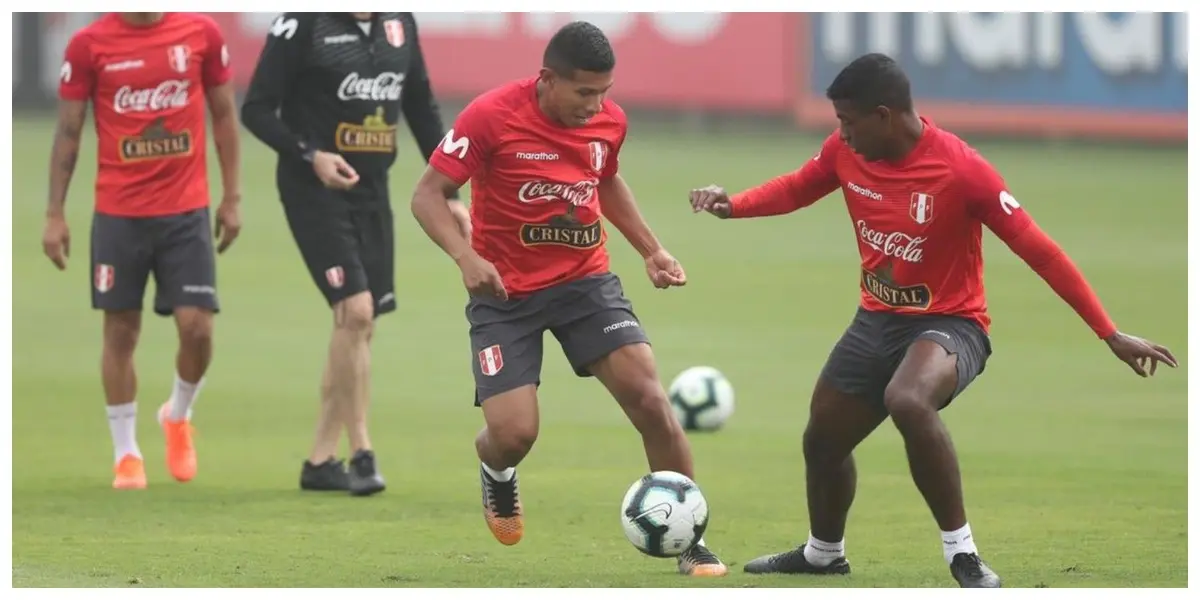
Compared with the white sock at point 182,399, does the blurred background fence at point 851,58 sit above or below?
below

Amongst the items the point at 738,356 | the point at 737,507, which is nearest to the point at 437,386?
the point at 738,356

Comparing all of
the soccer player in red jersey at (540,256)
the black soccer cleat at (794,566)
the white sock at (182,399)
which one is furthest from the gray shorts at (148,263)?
the black soccer cleat at (794,566)

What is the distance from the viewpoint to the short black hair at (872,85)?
696 cm

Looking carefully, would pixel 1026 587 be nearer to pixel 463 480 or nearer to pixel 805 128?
pixel 463 480

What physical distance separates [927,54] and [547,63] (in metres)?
23.8

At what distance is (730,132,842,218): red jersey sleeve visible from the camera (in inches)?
297

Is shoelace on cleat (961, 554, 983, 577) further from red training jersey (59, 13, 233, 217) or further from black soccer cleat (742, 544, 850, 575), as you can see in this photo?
red training jersey (59, 13, 233, 217)

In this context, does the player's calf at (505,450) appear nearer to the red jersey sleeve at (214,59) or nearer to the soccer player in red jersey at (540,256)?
the soccer player in red jersey at (540,256)

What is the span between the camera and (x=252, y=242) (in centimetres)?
2142

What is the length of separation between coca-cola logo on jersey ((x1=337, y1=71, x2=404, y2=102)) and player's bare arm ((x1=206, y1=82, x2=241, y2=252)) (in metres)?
0.58

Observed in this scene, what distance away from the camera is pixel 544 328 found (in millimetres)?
7695

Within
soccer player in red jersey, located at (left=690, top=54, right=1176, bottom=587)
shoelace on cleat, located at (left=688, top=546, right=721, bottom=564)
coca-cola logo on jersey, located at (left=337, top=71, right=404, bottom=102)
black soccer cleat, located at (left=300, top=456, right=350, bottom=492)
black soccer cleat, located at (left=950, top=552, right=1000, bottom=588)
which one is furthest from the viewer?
coca-cola logo on jersey, located at (left=337, top=71, right=404, bottom=102)

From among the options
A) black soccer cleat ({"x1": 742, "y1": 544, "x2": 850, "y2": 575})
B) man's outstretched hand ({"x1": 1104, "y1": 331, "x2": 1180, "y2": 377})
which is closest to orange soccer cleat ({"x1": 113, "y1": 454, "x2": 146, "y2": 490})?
black soccer cleat ({"x1": 742, "y1": 544, "x2": 850, "y2": 575})

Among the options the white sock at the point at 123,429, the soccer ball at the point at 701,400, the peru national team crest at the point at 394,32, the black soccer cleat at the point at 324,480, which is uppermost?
the peru national team crest at the point at 394,32
